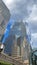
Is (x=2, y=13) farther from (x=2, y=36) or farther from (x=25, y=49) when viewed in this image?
(x=25, y=49)

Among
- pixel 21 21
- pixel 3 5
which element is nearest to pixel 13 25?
pixel 21 21

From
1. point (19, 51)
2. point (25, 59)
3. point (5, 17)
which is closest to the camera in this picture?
point (25, 59)

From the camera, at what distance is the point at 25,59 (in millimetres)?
45812

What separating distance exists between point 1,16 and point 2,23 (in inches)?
67.6

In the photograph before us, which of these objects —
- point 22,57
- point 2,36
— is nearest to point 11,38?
point 2,36

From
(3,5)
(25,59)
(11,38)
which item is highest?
(3,5)

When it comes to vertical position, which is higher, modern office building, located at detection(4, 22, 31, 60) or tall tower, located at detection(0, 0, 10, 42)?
tall tower, located at detection(0, 0, 10, 42)

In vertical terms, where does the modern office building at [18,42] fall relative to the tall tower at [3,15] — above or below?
below

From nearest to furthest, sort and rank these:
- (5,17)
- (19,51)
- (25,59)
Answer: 1. (25,59)
2. (19,51)
3. (5,17)

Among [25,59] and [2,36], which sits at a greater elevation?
[2,36]

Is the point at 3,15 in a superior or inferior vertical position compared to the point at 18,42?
superior

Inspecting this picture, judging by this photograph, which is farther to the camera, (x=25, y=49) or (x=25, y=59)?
(x=25, y=49)

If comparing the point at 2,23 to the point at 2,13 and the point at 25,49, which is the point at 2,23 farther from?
the point at 25,49

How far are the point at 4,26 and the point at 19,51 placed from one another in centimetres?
690
